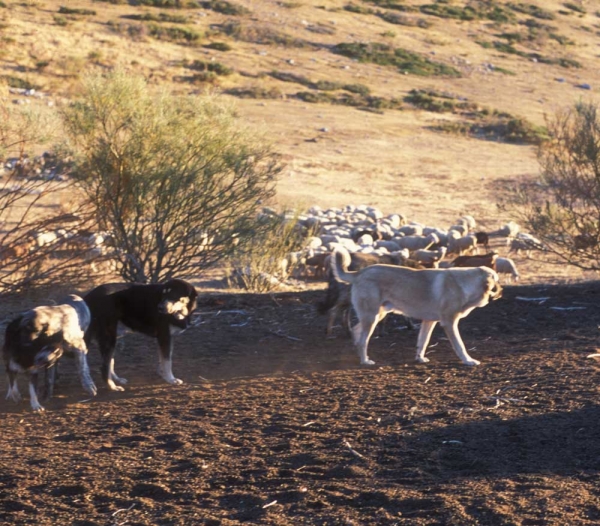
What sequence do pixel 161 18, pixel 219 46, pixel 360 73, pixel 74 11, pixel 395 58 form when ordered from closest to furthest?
pixel 219 46 → pixel 360 73 → pixel 74 11 → pixel 161 18 → pixel 395 58

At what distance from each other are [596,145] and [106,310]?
30.5 feet

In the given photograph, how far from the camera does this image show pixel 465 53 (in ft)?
181

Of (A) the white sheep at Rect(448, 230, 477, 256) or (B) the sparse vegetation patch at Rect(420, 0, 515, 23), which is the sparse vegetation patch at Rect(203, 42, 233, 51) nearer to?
(B) the sparse vegetation patch at Rect(420, 0, 515, 23)

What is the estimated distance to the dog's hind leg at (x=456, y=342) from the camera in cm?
988

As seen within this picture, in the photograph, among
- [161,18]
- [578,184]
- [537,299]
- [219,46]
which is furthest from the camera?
[161,18]

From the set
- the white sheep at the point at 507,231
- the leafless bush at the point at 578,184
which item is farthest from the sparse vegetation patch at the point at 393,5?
the leafless bush at the point at 578,184

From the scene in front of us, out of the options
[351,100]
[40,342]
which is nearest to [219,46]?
[351,100]

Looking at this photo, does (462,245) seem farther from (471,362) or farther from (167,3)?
(167,3)

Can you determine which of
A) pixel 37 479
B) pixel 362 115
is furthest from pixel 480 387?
pixel 362 115

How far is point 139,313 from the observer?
9273 mm

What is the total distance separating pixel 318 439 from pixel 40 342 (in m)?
2.54

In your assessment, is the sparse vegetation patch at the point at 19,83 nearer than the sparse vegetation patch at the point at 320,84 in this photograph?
Yes

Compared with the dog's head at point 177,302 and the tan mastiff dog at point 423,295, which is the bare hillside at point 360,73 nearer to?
the tan mastiff dog at point 423,295

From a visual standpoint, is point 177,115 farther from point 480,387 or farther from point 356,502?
point 356,502
